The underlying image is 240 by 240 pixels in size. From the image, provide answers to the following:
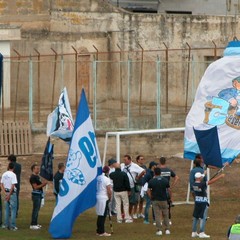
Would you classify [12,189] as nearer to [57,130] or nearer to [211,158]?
[57,130]

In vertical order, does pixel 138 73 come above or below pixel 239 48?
below

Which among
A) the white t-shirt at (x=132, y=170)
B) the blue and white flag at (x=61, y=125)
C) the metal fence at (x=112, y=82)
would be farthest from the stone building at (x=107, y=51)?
the blue and white flag at (x=61, y=125)

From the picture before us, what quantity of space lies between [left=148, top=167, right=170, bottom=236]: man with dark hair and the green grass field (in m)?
0.47

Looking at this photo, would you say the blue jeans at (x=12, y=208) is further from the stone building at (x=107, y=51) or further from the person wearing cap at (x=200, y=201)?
the stone building at (x=107, y=51)

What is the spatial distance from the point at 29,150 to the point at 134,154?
3.51 meters

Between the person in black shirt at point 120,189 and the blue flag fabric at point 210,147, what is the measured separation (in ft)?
8.88

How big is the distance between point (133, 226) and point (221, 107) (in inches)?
155

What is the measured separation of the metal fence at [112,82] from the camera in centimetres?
4969

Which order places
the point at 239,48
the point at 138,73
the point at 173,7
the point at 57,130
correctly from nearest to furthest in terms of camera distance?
1. the point at 57,130
2. the point at 239,48
3. the point at 138,73
4. the point at 173,7

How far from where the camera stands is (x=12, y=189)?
3141 centimetres

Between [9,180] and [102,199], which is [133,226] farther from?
[9,180]

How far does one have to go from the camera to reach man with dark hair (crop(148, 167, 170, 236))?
30.6 metres

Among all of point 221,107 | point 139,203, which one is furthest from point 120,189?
point 221,107

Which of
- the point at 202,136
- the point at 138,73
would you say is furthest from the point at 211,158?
the point at 138,73
